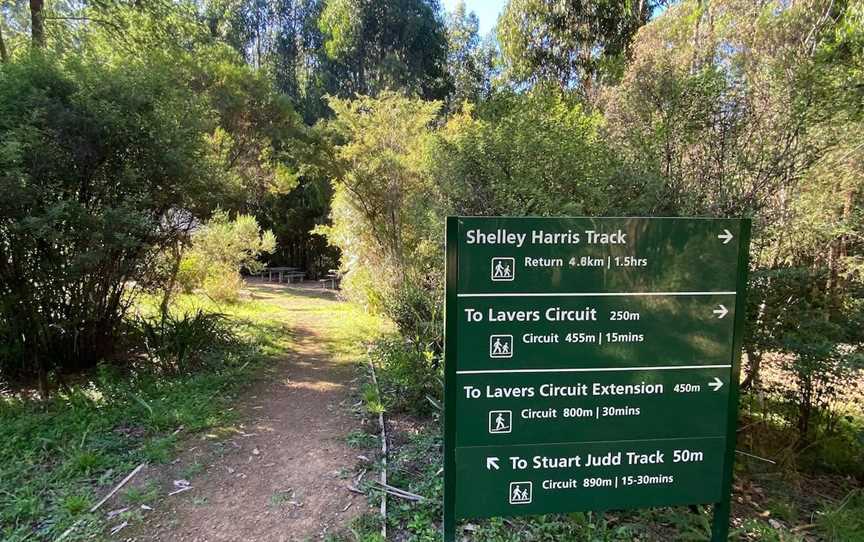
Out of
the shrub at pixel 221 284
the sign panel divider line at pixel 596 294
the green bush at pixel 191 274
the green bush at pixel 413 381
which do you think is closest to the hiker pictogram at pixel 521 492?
the sign panel divider line at pixel 596 294

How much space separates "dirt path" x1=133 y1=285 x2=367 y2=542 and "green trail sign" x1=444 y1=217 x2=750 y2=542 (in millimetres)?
1338

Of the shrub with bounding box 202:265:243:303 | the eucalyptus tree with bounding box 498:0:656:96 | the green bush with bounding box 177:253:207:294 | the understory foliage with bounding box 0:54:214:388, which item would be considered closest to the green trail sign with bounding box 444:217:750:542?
the understory foliage with bounding box 0:54:214:388

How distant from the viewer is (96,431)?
396 cm

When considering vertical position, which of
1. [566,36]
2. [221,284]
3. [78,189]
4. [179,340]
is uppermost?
[566,36]

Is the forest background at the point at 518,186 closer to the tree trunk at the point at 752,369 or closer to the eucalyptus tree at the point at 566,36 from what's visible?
the tree trunk at the point at 752,369

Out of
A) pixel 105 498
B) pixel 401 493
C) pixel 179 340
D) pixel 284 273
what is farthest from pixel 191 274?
pixel 284 273

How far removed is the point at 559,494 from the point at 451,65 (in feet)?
82.3

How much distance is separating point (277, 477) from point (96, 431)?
179cm

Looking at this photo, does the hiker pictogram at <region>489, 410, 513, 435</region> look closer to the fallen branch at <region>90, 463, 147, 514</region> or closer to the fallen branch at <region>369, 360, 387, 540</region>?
the fallen branch at <region>369, 360, 387, 540</region>

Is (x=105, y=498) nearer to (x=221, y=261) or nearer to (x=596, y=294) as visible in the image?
(x=596, y=294)

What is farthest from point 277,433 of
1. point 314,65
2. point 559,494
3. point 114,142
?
point 314,65

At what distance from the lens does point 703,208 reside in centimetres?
385

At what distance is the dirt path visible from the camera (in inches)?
109

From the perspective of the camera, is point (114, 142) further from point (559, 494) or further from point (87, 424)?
point (559, 494)
